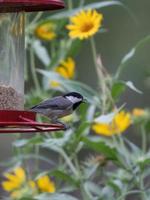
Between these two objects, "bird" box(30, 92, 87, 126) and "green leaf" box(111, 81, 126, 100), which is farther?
"green leaf" box(111, 81, 126, 100)

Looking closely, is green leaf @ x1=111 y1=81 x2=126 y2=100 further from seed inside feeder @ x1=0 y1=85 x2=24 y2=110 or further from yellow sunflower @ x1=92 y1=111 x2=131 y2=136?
seed inside feeder @ x1=0 y1=85 x2=24 y2=110

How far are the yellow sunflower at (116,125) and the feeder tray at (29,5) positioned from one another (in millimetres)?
931

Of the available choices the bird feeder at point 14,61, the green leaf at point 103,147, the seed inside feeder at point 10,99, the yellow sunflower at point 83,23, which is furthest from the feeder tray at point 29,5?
the green leaf at point 103,147

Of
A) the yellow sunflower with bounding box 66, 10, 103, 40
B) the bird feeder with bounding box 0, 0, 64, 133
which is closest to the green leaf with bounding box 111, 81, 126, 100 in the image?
the yellow sunflower with bounding box 66, 10, 103, 40

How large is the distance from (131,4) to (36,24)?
2859 mm

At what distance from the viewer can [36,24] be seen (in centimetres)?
448

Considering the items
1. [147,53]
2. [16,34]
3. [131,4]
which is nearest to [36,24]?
[16,34]

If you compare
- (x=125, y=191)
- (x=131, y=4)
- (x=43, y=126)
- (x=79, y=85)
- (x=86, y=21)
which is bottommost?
(x=125, y=191)

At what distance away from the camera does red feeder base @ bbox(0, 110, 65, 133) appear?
310 cm

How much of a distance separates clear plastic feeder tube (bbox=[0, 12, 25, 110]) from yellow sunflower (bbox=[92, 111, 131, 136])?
775mm

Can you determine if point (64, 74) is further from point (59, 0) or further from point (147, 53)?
point (147, 53)

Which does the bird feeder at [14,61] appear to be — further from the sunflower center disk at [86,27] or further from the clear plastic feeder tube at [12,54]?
the sunflower center disk at [86,27]

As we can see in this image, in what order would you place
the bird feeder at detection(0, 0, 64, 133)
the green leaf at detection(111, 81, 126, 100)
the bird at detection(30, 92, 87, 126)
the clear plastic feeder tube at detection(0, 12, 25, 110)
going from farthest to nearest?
the green leaf at detection(111, 81, 126, 100) < the clear plastic feeder tube at detection(0, 12, 25, 110) < the bird at detection(30, 92, 87, 126) < the bird feeder at detection(0, 0, 64, 133)

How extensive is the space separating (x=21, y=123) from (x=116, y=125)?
1198mm
